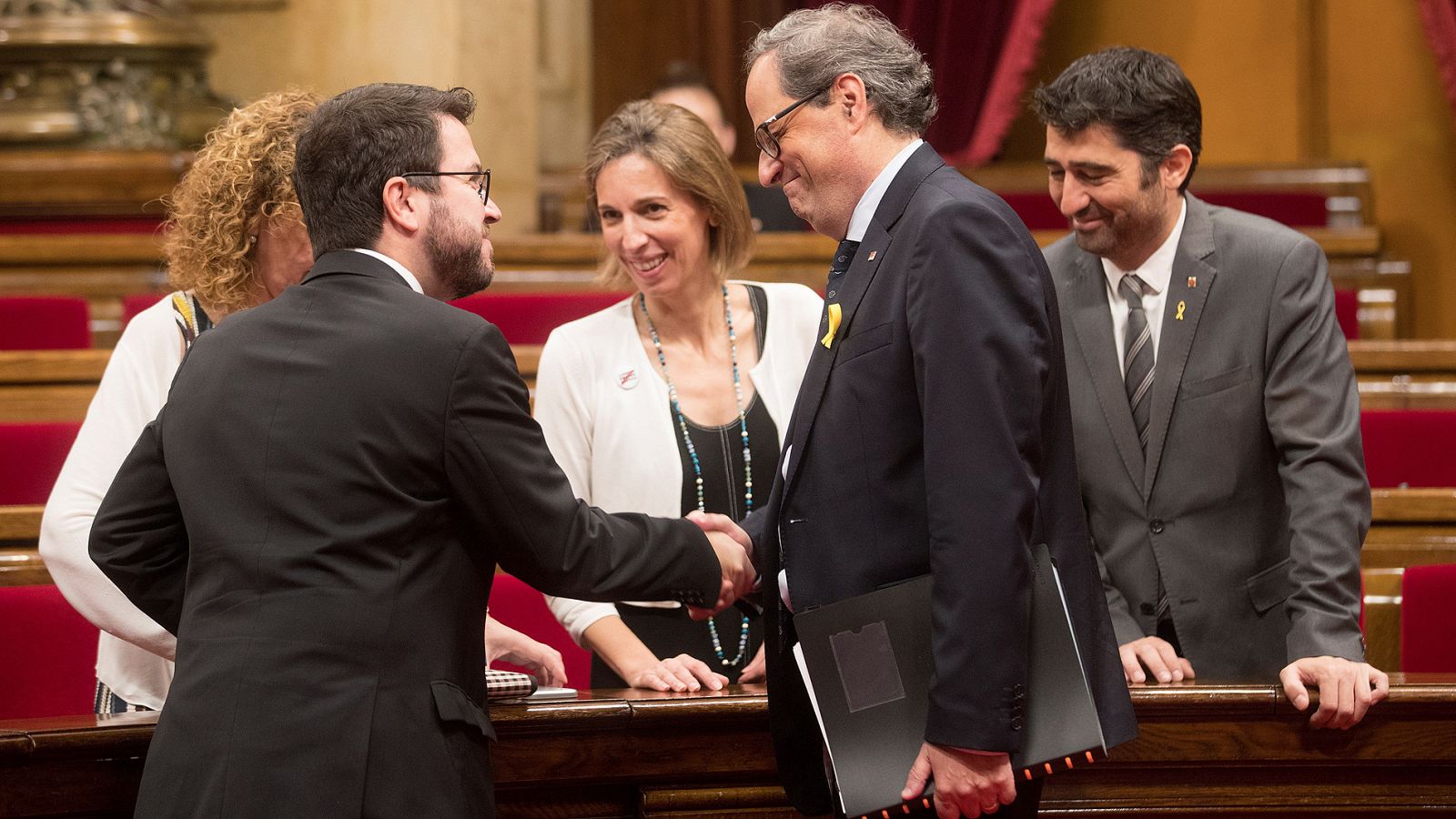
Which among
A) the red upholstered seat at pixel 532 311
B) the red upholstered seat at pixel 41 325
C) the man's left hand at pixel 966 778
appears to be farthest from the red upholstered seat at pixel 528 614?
the red upholstered seat at pixel 41 325

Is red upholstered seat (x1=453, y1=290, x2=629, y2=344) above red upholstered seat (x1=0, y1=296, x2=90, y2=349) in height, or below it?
above

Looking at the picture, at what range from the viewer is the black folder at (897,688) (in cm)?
152

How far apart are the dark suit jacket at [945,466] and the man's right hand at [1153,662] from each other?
324 millimetres

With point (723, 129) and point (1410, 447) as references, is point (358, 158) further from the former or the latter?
point (723, 129)

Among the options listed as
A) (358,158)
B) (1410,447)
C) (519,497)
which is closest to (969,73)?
(1410,447)

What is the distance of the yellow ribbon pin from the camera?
5.41ft

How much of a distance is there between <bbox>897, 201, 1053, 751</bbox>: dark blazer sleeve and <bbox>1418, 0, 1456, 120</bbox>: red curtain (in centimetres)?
395

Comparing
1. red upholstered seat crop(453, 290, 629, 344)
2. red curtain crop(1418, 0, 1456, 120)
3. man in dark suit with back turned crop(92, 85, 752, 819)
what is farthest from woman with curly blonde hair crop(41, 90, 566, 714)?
red curtain crop(1418, 0, 1456, 120)

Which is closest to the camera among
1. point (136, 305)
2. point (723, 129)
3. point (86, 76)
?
point (136, 305)

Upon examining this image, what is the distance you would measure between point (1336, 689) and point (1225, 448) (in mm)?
392

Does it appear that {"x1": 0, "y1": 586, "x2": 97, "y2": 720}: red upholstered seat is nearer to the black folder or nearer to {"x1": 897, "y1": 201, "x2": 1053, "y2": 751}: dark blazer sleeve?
the black folder

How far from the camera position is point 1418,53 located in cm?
518

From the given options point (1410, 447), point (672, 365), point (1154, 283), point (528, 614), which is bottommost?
point (528, 614)

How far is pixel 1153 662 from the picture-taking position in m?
1.97
